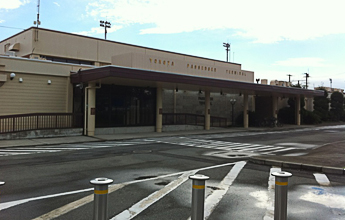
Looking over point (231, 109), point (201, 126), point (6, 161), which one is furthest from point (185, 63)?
point (6, 161)

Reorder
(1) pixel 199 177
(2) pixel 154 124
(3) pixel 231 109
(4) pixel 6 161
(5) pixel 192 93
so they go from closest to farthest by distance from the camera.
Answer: (1) pixel 199 177
(4) pixel 6 161
(2) pixel 154 124
(5) pixel 192 93
(3) pixel 231 109

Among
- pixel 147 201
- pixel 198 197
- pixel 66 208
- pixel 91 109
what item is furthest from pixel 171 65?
pixel 198 197

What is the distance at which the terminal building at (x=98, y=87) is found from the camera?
60.3 ft

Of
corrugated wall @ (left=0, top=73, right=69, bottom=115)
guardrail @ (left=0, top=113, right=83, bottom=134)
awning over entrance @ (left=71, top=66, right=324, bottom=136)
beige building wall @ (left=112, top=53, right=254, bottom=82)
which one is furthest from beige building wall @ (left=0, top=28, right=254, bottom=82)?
guardrail @ (left=0, top=113, right=83, bottom=134)

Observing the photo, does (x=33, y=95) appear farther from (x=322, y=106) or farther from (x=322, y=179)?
(x=322, y=106)

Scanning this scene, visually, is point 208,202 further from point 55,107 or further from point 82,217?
point 55,107

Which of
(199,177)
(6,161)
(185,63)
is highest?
(185,63)

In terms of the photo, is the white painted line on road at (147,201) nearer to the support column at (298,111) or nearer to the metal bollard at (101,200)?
the metal bollard at (101,200)

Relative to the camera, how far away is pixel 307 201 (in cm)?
586

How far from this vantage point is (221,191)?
645cm

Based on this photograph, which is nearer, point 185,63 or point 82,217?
point 82,217

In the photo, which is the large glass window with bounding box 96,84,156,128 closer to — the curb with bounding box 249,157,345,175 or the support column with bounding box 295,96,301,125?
the curb with bounding box 249,157,345,175

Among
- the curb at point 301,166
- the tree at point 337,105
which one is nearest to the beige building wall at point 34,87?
the curb at point 301,166

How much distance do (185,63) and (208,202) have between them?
22097 mm
